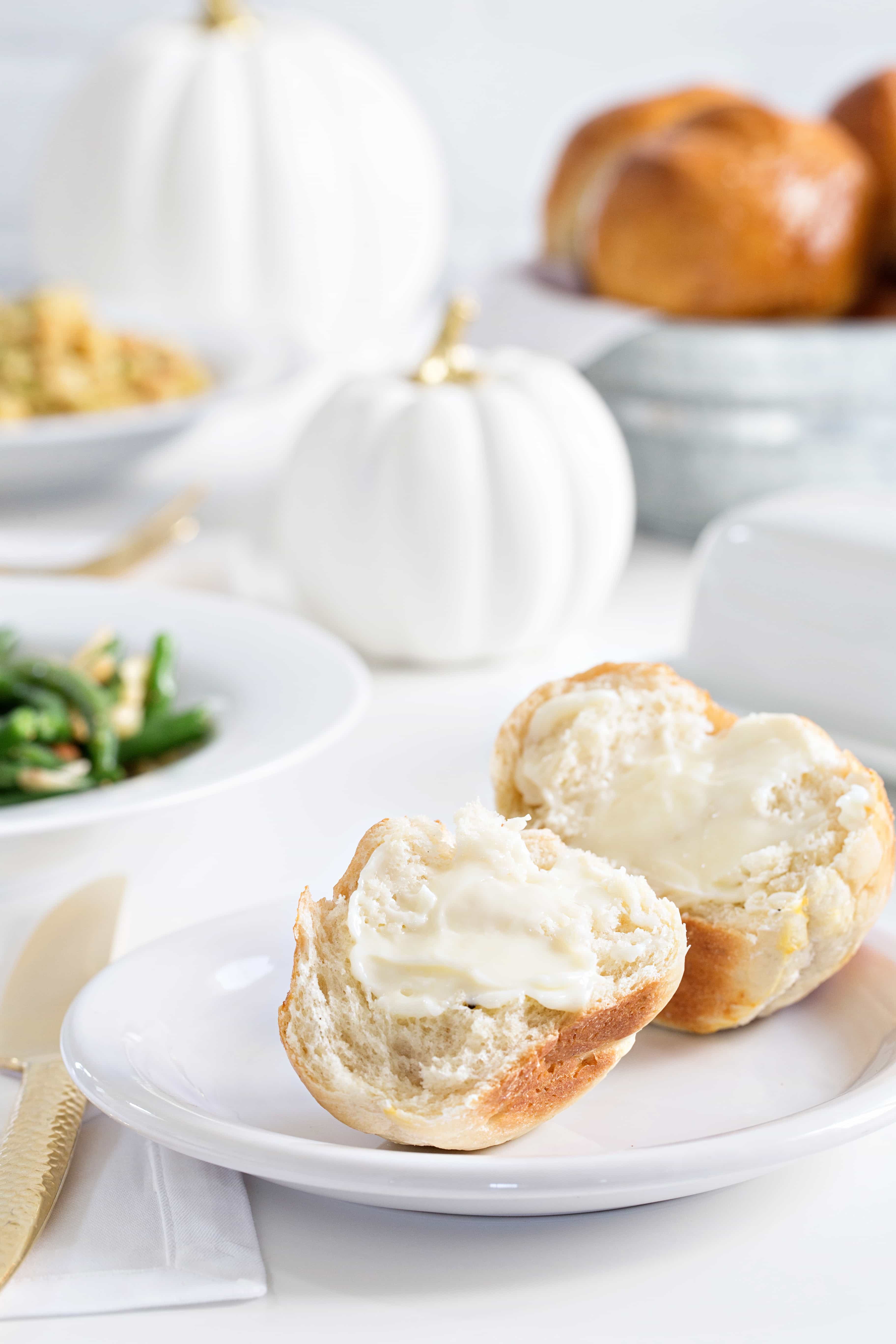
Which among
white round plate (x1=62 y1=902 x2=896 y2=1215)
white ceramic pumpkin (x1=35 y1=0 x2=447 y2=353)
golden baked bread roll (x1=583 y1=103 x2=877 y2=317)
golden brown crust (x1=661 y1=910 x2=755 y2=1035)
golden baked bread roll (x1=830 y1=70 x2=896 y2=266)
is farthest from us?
white ceramic pumpkin (x1=35 y1=0 x2=447 y2=353)

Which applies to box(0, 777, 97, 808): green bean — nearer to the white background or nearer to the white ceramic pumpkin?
the white ceramic pumpkin

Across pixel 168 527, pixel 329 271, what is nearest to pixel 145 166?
pixel 329 271

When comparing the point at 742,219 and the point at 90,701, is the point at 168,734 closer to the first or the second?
the point at 90,701

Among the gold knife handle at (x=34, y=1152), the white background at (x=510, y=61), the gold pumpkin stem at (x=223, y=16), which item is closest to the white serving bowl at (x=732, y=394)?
the gold knife handle at (x=34, y=1152)

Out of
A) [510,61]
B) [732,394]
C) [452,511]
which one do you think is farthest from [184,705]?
[510,61]

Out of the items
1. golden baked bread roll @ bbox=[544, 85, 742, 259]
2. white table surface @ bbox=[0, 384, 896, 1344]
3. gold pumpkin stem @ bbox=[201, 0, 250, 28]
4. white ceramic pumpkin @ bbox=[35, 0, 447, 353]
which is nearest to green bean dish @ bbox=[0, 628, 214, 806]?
white table surface @ bbox=[0, 384, 896, 1344]

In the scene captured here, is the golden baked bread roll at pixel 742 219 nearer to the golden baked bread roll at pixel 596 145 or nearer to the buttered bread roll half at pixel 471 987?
the golden baked bread roll at pixel 596 145
